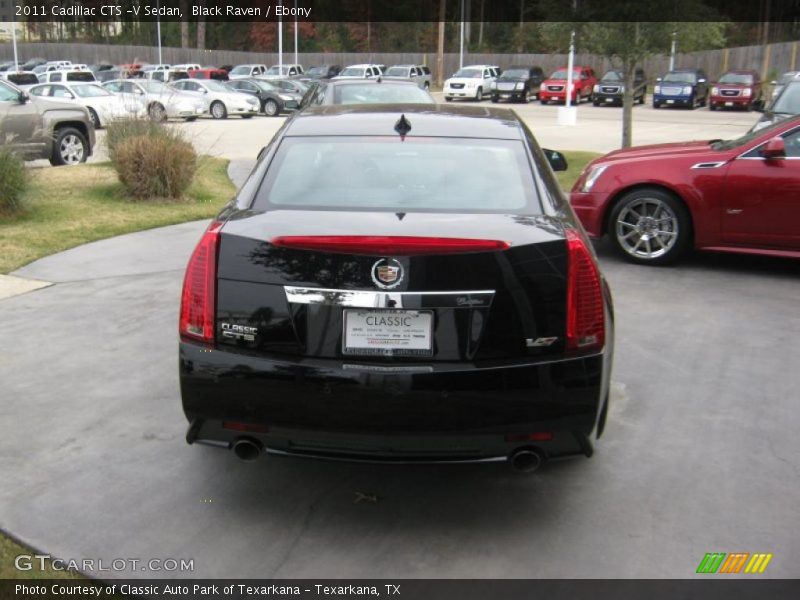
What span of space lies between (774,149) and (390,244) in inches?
214

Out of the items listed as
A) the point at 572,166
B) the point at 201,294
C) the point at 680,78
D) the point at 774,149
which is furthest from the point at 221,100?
the point at 201,294

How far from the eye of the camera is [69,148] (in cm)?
1498

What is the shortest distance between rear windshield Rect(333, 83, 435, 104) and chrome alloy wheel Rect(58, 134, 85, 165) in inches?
197

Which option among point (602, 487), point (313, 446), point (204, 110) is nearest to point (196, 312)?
point (313, 446)

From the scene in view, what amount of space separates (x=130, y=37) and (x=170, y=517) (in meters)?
98.0

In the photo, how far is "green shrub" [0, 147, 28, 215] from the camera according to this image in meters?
9.70

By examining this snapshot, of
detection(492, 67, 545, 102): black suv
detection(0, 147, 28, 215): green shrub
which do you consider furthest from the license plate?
detection(492, 67, 545, 102): black suv

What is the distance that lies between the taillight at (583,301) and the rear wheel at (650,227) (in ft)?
15.7

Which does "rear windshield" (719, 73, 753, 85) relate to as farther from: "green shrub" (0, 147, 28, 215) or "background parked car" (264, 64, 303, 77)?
"green shrub" (0, 147, 28, 215)

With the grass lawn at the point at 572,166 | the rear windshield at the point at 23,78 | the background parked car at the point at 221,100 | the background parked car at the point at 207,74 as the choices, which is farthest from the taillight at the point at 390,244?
the background parked car at the point at 207,74

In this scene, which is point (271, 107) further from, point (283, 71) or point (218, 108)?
point (283, 71)

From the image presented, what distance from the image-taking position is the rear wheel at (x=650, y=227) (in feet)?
26.5

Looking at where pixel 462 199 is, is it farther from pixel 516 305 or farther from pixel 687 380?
pixel 687 380

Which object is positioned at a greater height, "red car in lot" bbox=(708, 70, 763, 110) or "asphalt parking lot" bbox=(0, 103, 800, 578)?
"red car in lot" bbox=(708, 70, 763, 110)
